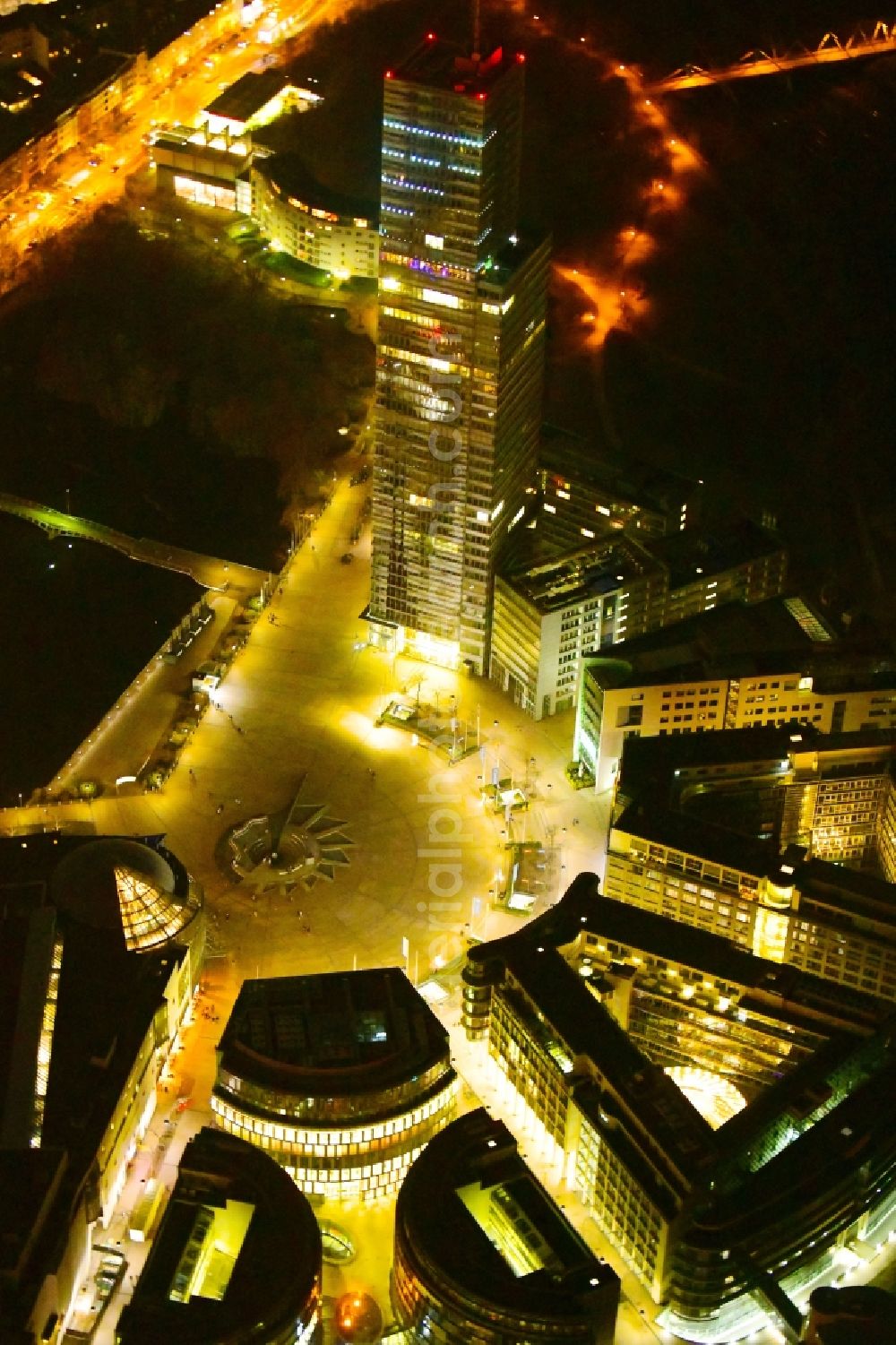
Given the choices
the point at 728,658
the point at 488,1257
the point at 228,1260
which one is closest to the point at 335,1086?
the point at 228,1260

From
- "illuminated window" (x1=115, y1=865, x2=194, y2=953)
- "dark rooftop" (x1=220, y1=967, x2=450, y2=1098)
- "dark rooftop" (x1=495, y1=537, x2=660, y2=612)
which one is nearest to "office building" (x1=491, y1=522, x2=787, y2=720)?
"dark rooftop" (x1=495, y1=537, x2=660, y2=612)

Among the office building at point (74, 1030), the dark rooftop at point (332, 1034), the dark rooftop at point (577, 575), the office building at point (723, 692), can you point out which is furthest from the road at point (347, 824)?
the dark rooftop at point (577, 575)

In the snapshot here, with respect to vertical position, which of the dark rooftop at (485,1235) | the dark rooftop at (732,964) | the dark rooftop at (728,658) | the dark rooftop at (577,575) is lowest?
the dark rooftop at (485,1235)

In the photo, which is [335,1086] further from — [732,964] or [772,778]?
[772,778]

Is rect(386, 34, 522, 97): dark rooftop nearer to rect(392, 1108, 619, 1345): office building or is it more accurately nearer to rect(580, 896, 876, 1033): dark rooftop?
rect(580, 896, 876, 1033): dark rooftop

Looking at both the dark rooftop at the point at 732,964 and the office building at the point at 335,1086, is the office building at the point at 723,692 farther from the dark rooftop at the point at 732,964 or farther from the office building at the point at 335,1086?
the office building at the point at 335,1086

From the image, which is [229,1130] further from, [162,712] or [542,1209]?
[162,712]
